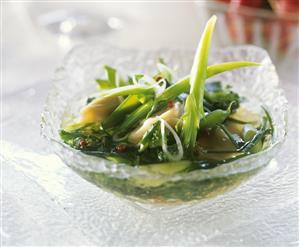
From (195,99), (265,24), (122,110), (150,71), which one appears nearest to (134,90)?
(122,110)

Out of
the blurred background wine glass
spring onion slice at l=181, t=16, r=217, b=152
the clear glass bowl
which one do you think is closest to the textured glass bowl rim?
the clear glass bowl

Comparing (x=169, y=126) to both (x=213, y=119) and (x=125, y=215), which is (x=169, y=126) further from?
(x=125, y=215)

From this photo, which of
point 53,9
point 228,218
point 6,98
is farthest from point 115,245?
point 53,9

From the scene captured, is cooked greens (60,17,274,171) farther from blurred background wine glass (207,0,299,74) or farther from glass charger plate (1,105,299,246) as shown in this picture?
blurred background wine glass (207,0,299,74)

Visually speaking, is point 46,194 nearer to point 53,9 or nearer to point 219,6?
point 219,6

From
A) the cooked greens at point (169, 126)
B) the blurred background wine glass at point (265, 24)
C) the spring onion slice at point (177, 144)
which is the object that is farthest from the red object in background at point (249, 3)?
the spring onion slice at point (177, 144)

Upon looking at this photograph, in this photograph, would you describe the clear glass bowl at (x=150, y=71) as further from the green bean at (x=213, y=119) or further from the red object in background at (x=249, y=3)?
the red object in background at (x=249, y=3)
